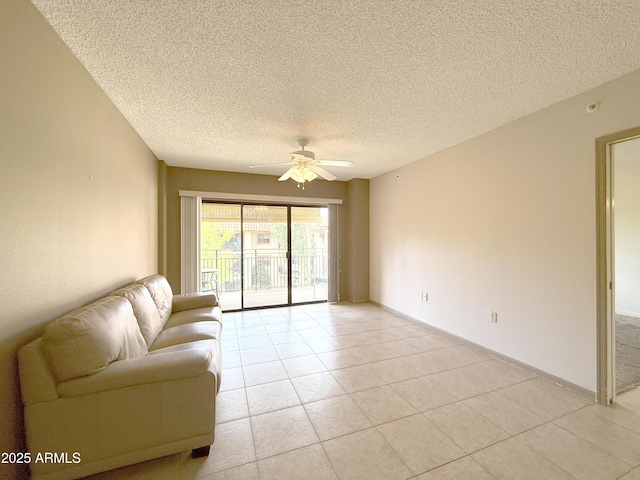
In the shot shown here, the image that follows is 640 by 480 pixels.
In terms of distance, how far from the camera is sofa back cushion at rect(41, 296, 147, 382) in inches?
48.4

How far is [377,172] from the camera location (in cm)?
458

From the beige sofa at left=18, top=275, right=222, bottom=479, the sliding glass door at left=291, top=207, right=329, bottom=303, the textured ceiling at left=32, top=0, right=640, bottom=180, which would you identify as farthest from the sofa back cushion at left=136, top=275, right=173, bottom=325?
the sliding glass door at left=291, top=207, right=329, bottom=303

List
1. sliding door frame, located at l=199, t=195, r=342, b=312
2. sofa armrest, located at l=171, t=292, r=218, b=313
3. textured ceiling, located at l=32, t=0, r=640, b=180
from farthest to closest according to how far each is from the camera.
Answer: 1. sliding door frame, located at l=199, t=195, r=342, b=312
2. sofa armrest, located at l=171, t=292, r=218, b=313
3. textured ceiling, located at l=32, t=0, r=640, b=180

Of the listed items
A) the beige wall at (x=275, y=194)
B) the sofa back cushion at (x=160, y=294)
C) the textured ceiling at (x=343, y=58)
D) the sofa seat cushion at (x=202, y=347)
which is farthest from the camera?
the beige wall at (x=275, y=194)

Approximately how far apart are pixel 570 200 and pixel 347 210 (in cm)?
348

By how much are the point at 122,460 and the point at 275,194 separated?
12.9ft

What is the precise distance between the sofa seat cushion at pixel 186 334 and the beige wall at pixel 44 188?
60 cm

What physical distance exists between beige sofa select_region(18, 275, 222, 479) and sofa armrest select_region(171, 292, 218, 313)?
136cm

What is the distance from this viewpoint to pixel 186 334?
2146mm

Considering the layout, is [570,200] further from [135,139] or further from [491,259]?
[135,139]

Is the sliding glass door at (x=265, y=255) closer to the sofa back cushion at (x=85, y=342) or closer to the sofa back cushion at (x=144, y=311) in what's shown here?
the sofa back cushion at (x=144, y=311)

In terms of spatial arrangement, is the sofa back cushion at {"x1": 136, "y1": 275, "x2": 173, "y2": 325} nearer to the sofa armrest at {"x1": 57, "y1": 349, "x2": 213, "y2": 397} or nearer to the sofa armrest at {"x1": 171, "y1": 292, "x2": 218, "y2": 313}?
the sofa armrest at {"x1": 171, "y1": 292, "x2": 218, "y2": 313}

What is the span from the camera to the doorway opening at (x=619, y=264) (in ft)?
6.40

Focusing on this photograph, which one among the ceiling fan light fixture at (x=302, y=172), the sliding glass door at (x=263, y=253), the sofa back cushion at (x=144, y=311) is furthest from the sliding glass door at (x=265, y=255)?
the sofa back cushion at (x=144, y=311)
